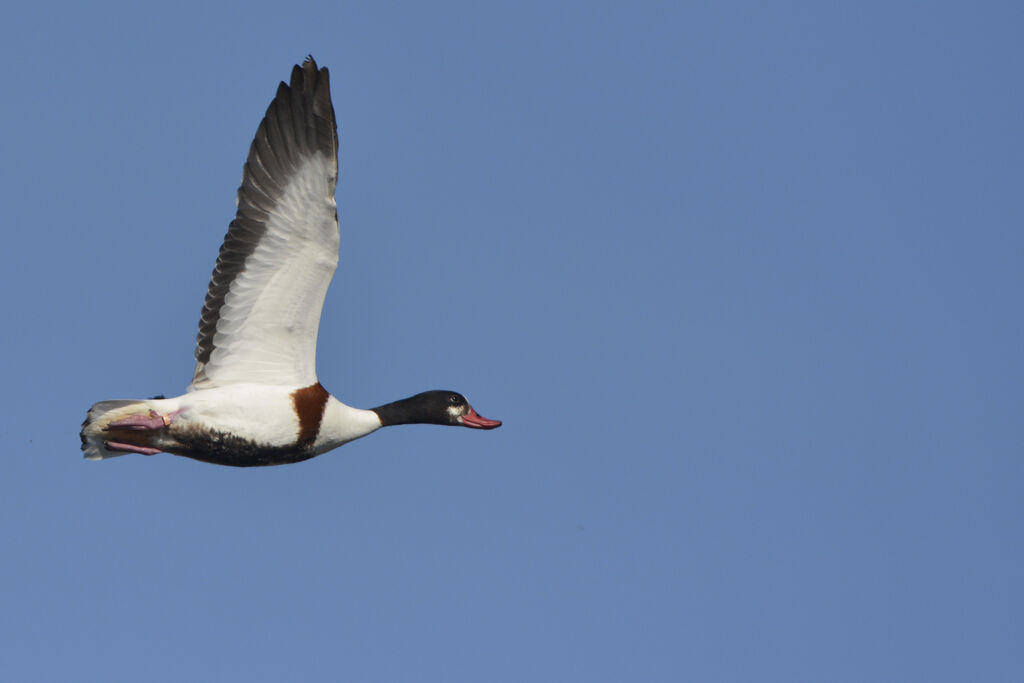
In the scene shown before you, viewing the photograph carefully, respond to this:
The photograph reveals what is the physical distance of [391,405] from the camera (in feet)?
48.3

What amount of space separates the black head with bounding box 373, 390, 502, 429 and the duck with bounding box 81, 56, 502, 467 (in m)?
0.71

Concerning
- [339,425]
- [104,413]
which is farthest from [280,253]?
[104,413]

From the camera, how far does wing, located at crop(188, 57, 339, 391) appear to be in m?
13.2

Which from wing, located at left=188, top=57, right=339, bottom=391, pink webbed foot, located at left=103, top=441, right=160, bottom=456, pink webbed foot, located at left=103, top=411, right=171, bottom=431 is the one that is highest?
wing, located at left=188, top=57, right=339, bottom=391

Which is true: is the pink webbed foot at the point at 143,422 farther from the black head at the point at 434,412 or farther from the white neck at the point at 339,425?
the black head at the point at 434,412

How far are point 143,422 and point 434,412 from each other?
117 inches

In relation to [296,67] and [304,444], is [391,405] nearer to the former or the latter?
[304,444]

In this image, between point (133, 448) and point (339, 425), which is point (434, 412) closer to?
point (339, 425)

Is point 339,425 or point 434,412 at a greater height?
point 434,412

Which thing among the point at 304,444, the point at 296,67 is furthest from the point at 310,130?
the point at 304,444

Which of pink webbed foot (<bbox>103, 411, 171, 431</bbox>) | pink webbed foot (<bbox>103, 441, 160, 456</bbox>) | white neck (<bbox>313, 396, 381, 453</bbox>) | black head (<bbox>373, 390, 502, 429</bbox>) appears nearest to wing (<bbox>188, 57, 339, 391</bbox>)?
white neck (<bbox>313, 396, 381, 453</bbox>)

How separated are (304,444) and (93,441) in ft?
6.14

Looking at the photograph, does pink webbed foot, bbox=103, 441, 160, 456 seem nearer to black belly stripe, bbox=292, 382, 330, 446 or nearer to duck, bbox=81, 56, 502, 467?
duck, bbox=81, 56, 502, 467

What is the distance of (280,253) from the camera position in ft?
43.9
